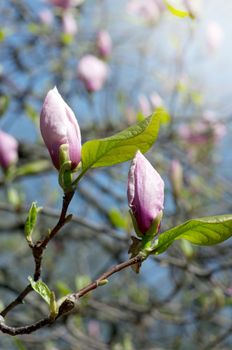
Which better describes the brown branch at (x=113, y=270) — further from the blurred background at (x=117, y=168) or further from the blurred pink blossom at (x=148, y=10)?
the blurred pink blossom at (x=148, y=10)

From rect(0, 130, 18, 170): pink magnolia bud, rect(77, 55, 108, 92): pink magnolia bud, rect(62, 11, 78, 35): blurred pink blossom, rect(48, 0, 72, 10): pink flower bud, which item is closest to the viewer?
rect(0, 130, 18, 170): pink magnolia bud

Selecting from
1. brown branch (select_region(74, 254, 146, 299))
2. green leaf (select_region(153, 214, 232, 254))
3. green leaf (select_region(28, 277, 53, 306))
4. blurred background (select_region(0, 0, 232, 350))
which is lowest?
blurred background (select_region(0, 0, 232, 350))

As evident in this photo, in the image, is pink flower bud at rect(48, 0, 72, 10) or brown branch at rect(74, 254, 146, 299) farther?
pink flower bud at rect(48, 0, 72, 10)

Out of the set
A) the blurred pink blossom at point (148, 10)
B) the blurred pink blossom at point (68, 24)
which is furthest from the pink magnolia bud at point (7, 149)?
the blurred pink blossom at point (148, 10)

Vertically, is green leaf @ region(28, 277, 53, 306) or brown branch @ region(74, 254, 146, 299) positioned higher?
brown branch @ region(74, 254, 146, 299)

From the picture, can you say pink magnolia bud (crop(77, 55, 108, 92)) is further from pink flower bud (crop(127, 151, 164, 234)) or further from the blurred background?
pink flower bud (crop(127, 151, 164, 234))

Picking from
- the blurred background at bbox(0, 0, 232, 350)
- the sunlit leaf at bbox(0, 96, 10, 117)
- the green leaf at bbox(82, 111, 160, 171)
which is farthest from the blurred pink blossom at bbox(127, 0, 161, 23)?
the green leaf at bbox(82, 111, 160, 171)

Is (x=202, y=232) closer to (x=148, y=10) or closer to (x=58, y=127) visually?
(x=58, y=127)
